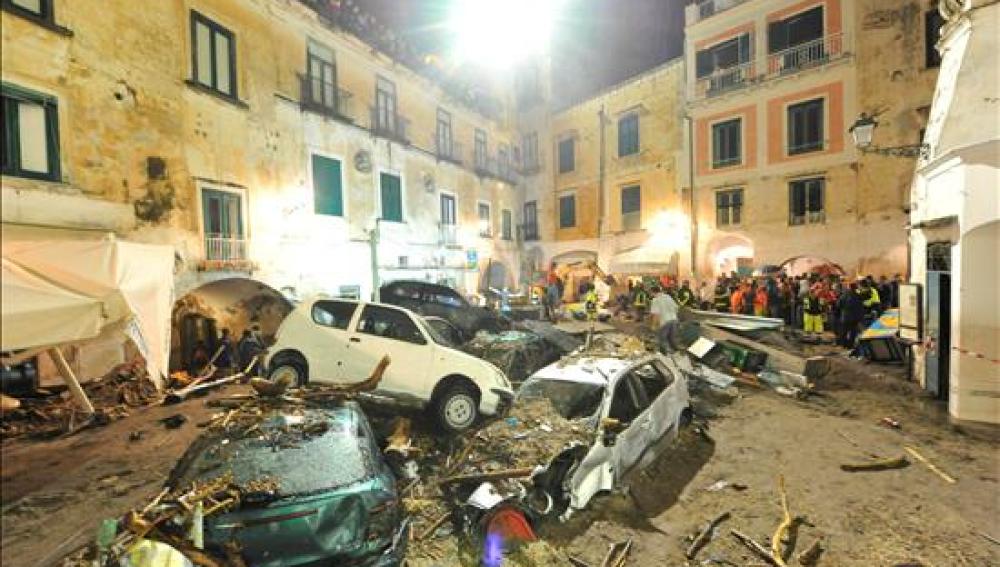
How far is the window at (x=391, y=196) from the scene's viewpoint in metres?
17.3

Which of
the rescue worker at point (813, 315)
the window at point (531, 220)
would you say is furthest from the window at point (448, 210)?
the rescue worker at point (813, 315)

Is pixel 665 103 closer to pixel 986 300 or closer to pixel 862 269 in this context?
pixel 862 269

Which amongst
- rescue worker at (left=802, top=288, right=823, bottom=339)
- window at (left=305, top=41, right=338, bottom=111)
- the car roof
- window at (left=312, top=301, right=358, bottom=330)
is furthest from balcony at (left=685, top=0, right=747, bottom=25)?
window at (left=312, top=301, right=358, bottom=330)

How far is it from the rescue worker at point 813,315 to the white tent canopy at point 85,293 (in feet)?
50.4

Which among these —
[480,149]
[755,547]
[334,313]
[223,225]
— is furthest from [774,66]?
[223,225]

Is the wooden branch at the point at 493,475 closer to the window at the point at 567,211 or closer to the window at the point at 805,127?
the window at the point at 805,127

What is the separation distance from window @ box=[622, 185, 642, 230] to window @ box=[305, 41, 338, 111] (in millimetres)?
14964

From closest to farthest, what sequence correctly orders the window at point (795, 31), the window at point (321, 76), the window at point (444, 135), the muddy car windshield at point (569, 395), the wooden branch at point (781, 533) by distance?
the wooden branch at point (781, 533), the muddy car windshield at point (569, 395), the window at point (321, 76), the window at point (795, 31), the window at point (444, 135)

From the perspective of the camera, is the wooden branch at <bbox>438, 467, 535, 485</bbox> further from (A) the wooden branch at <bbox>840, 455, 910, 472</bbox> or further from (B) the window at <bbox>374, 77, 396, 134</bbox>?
(B) the window at <bbox>374, 77, 396, 134</bbox>

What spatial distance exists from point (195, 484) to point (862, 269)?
20.6 m

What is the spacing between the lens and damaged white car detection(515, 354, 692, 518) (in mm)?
4441

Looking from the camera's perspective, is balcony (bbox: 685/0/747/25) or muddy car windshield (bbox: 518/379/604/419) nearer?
muddy car windshield (bbox: 518/379/604/419)

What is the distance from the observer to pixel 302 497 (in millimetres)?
3248


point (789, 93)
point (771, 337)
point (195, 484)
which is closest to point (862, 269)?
point (789, 93)
